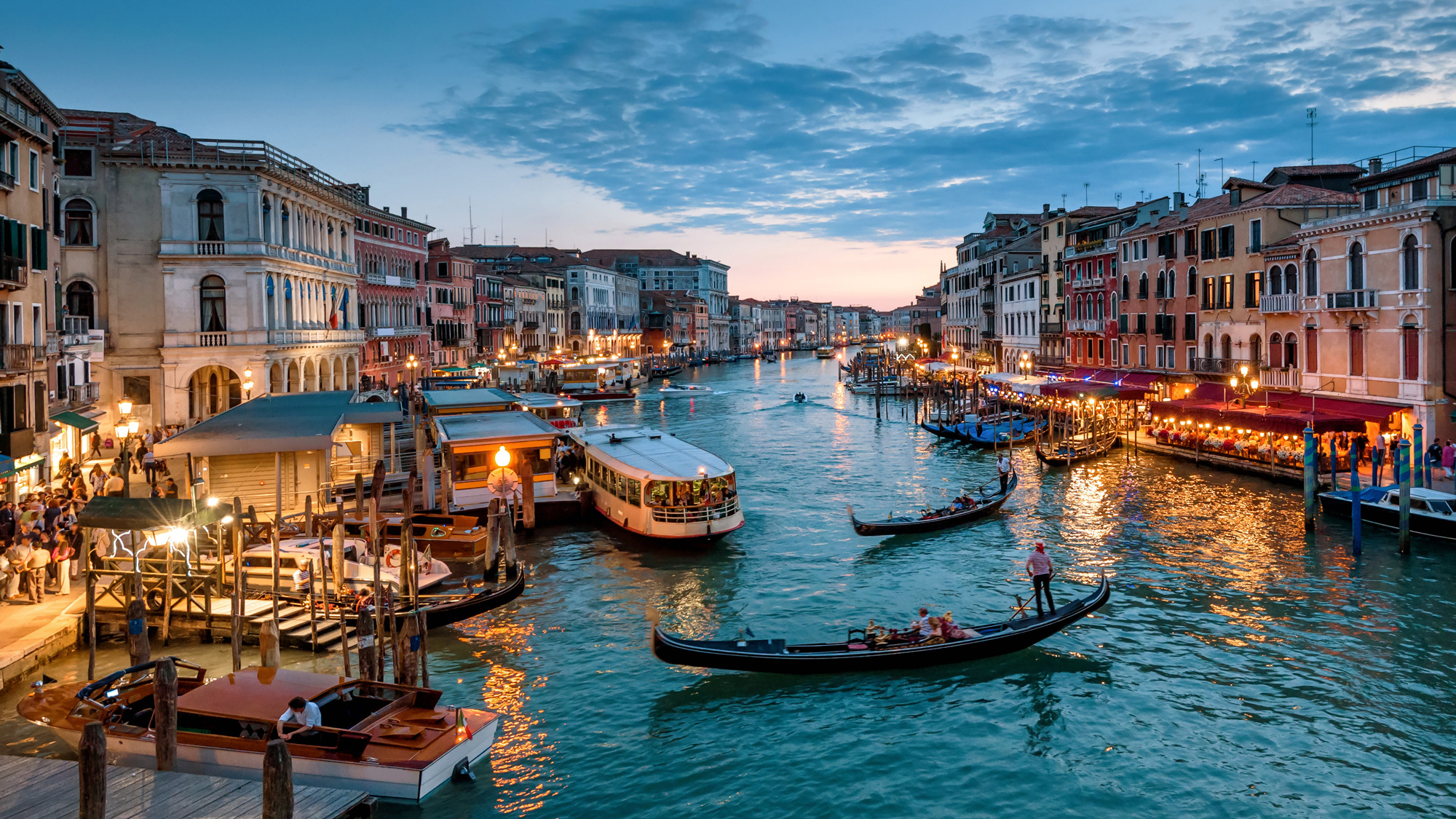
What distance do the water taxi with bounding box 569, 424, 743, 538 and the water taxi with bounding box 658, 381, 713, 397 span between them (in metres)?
51.7

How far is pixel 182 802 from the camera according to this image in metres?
9.20

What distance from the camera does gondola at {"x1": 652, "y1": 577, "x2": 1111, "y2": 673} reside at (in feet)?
45.9

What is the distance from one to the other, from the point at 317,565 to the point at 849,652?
953 centimetres

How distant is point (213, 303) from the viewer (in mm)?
32344

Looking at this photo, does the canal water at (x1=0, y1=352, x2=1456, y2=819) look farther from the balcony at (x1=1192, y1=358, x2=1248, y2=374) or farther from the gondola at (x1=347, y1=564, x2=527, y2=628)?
the balcony at (x1=1192, y1=358, x2=1248, y2=374)

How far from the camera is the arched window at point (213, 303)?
32188mm

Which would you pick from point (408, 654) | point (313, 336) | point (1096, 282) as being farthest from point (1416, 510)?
point (313, 336)

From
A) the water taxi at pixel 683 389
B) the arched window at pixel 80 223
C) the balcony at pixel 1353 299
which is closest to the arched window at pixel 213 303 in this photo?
the arched window at pixel 80 223

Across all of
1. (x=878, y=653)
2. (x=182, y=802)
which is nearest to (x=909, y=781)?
(x=878, y=653)

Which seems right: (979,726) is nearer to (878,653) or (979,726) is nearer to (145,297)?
(878,653)

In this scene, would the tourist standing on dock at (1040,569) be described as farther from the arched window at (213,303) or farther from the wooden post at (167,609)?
the arched window at (213,303)

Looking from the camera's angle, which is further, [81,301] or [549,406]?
[549,406]

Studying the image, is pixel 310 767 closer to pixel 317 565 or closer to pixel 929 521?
pixel 317 565

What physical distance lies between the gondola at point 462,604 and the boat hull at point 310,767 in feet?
17.2
